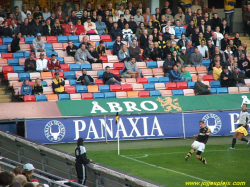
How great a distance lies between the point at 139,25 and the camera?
28.2 m

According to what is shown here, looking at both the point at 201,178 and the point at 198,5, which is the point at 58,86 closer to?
the point at 201,178

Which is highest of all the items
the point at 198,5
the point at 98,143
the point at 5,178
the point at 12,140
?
the point at 198,5

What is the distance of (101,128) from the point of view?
2162cm

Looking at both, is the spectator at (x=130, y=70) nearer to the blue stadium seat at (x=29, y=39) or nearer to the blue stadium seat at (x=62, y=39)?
the blue stadium seat at (x=62, y=39)

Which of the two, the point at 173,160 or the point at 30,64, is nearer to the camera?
the point at 173,160

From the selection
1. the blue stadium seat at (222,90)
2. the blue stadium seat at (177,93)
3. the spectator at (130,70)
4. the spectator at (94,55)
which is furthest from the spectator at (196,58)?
the spectator at (94,55)

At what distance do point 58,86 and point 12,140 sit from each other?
26.4 ft

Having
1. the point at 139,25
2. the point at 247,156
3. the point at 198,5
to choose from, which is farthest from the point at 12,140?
the point at 198,5

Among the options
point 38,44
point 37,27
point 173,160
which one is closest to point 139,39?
point 37,27

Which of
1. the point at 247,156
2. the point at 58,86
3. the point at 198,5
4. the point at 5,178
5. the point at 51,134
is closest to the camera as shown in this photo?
the point at 5,178

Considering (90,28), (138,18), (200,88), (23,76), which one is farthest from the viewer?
(138,18)

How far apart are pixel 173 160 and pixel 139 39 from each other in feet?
36.5

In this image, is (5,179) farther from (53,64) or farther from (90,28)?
(90,28)

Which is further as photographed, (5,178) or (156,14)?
(156,14)
